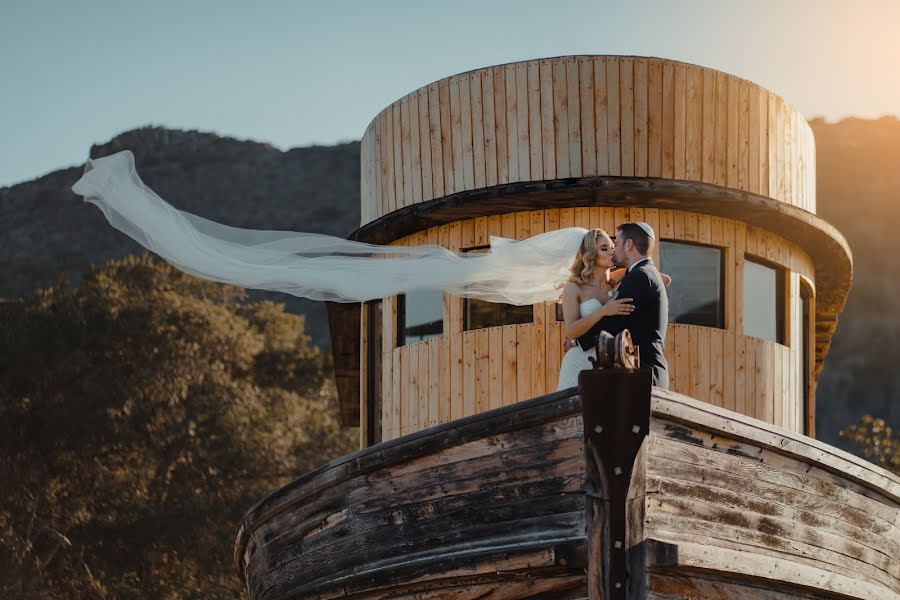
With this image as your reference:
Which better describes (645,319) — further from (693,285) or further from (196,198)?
(196,198)

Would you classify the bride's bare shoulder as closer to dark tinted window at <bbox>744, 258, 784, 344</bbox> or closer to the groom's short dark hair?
the groom's short dark hair

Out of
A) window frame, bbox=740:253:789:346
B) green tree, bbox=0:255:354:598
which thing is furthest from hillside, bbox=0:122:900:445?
window frame, bbox=740:253:789:346

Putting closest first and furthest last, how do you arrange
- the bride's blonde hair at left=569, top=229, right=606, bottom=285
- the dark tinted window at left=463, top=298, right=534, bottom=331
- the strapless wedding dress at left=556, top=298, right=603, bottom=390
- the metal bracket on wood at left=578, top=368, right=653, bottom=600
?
the metal bracket on wood at left=578, top=368, right=653, bottom=600, the strapless wedding dress at left=556, top=298, right=603, bottom=390, the bride's blonde hair at left=569, top=229, right=606, bottom=285, the dark tinted window at left=463, top=298, right=534, bottom=331

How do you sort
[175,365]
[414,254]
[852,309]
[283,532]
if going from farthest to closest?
[852,309]
[175,365]
[414,254]
[283,532]

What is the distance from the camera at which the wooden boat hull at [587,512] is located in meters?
4.77

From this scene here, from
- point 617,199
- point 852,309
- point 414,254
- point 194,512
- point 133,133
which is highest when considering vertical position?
point 133,133

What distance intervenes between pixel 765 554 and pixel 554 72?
12.8 feet

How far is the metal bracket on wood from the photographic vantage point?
464 centimetres

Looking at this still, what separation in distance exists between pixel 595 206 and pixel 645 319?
228 centimetres

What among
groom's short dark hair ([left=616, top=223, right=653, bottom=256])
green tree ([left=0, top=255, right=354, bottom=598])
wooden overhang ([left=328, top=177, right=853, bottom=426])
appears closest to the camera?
groom's short dark hair ([left=616, top=223, right=653, bottom=256])

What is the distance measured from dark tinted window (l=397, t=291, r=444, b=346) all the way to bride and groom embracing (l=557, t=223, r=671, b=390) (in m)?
1.91

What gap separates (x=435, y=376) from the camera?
786 cm

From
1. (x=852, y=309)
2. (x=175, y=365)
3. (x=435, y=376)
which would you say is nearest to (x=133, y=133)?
(x=852, y=309)

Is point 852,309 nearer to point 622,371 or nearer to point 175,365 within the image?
point 175,365
